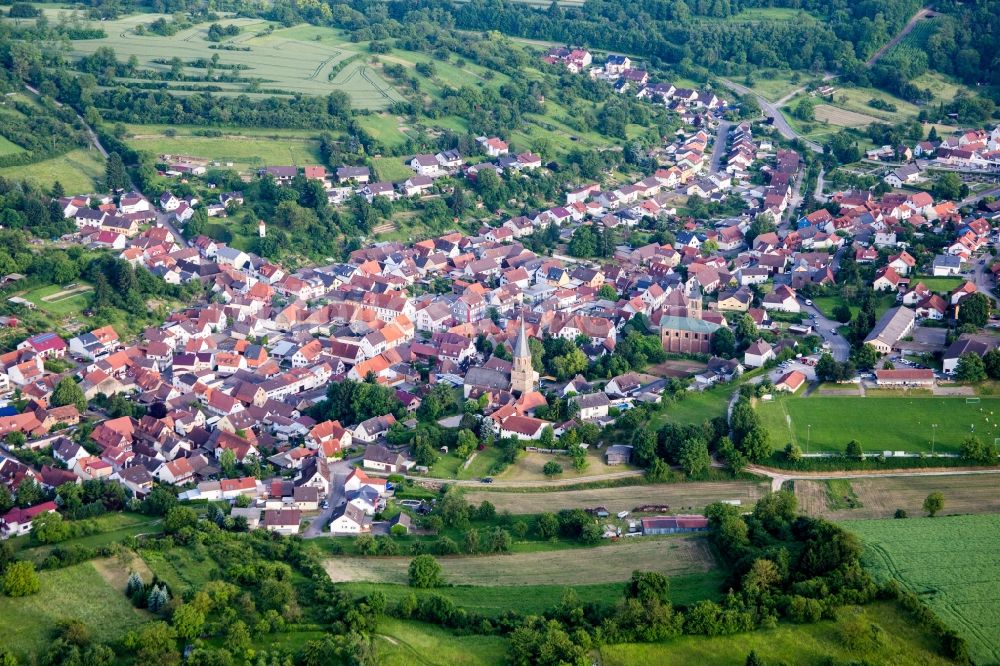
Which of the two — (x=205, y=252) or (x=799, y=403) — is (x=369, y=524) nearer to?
(x=799, y=403)

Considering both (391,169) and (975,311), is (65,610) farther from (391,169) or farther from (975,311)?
(391,169)

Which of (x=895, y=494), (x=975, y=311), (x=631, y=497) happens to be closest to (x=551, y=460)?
(x=631, y=497)

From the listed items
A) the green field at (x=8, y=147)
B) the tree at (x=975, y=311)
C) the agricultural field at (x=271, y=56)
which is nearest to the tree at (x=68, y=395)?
the green field at (x=8, y=147)

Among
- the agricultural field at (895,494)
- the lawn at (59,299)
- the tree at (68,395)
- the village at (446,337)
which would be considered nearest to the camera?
the agricultural field at (895,494)

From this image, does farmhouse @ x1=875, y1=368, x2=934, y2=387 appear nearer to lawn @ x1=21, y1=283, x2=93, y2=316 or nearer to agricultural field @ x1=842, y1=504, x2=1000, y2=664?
agricultural field @ x1=842, y1=504, x2=1000, y2=664

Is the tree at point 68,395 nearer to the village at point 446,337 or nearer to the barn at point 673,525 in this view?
the village at point 446,337

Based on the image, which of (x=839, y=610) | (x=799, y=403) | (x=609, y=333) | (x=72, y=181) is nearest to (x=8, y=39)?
(x=72, y=181)

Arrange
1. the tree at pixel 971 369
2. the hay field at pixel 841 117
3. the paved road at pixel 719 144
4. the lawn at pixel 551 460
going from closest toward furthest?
the lawn at pixel 551 460 < the tree at pixel 971 369 < the paved road at pixel 719 144 < the hay field at pixel 841 117
